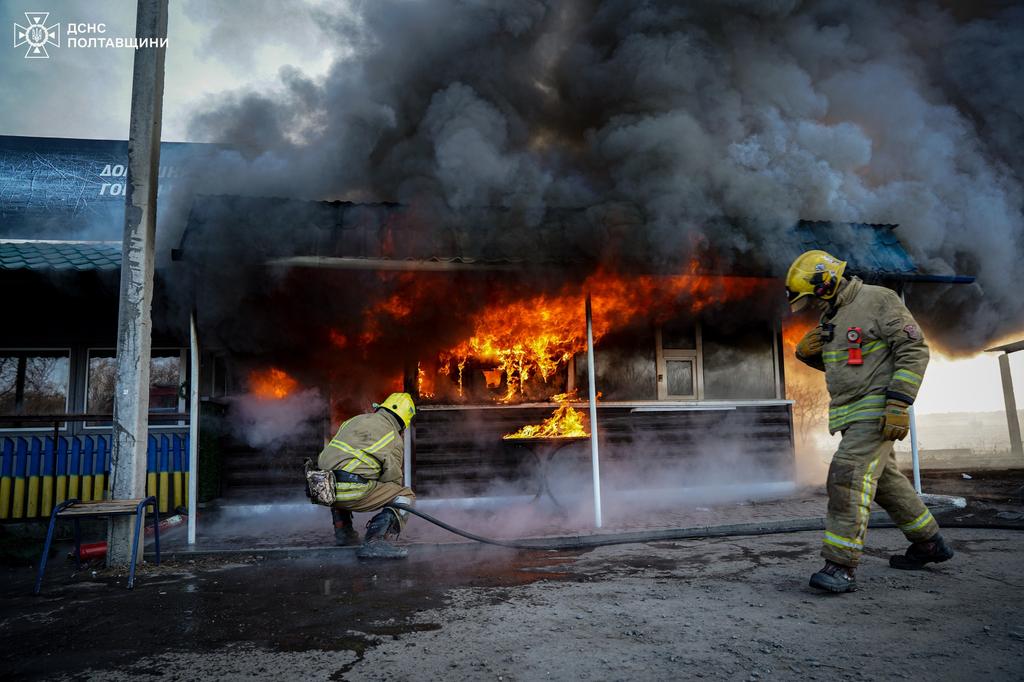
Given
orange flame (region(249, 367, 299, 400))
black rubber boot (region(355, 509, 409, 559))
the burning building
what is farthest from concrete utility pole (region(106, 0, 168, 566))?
orange flame (region(249, 367, 299, 400))

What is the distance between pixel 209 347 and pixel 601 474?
19.4 feet

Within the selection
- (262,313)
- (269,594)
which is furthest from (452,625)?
(262,313)

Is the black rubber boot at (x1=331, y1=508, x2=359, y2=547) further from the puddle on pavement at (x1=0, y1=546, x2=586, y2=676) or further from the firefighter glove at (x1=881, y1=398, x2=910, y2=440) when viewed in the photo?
the firefighter glove at (x1=881, y1=398, x2=910, y2=440)

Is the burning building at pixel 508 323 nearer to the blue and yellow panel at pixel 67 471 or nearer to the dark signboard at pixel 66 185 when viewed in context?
the blue and yellow panel at pixel 67 471

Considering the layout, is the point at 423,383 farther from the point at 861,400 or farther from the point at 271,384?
the point at 861,400

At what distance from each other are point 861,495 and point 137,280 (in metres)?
6.23

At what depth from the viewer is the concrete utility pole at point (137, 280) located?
5527 millimetres

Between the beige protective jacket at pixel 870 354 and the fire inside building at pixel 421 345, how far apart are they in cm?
288

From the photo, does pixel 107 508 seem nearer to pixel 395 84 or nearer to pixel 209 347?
pixel 209 347

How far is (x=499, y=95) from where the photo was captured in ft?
24.3

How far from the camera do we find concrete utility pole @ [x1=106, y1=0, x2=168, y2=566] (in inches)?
218

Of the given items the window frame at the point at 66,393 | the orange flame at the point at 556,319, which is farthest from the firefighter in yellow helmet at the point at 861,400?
the window frame at the point at 66,393

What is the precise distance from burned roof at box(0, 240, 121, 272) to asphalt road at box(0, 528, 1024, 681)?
3851 mm

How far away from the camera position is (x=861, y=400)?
410 centimetres
